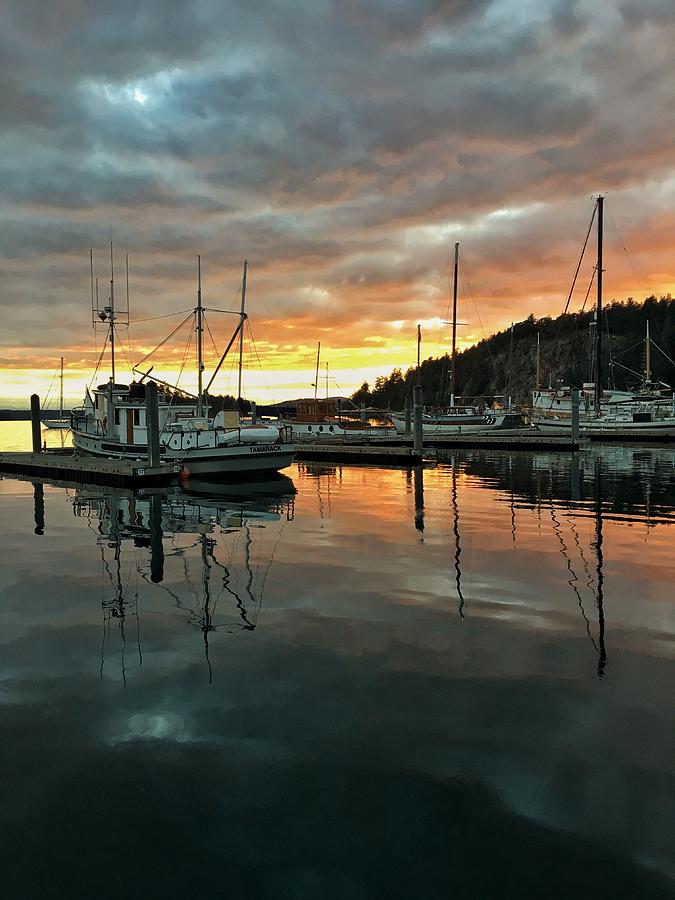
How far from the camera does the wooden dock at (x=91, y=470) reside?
97.9 feet

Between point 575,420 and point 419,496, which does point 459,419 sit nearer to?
point 575,420

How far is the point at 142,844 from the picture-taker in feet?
16.2

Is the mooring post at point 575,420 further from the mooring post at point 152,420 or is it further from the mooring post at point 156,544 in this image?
the mooring post at point 156,544

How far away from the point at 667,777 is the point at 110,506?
21662mm

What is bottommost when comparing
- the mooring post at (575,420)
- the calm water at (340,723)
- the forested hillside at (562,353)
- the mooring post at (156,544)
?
the calm water at (340,723)

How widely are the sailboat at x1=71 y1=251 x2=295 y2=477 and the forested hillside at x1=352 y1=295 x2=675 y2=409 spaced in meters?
103

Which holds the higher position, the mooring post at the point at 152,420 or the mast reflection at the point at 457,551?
the mooring post at the point at 152,420

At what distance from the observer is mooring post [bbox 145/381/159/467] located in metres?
29.0

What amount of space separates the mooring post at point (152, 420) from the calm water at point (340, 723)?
564 inches

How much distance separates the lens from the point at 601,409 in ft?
218

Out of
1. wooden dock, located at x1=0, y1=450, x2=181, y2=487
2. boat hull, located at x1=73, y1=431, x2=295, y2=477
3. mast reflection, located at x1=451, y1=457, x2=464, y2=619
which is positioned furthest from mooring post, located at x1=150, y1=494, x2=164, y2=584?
boat hull, located at x1=73, y1=431, x2=295, y2=477

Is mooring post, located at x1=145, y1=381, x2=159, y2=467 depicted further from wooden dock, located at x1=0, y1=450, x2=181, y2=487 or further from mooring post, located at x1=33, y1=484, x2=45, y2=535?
mooring post, located at x1=33, y1=484, x2=45, y2=535

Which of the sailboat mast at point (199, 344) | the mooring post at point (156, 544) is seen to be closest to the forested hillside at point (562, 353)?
the sailboat mast at point (199, 344)

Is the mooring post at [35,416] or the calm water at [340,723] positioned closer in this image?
the calm water at [340,723]
